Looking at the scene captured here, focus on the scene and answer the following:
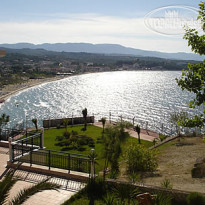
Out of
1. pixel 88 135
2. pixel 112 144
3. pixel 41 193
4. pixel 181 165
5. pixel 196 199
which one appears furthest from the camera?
pixel 88 135

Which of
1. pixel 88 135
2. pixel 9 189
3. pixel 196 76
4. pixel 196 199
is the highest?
pixel 196 76

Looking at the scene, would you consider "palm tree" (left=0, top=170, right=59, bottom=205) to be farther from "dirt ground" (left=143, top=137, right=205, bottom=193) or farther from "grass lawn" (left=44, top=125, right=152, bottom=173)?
"grass lawn" (left=44, top=125, right=152, bottom=173)

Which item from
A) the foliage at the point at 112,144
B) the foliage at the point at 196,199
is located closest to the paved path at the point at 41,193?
the foliage at the point at 112,144

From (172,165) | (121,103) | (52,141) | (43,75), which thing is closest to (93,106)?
(121,103)

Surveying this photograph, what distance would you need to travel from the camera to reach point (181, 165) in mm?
13445

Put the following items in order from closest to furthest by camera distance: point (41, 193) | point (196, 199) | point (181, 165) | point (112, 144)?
1. point (196, 199)
2. point (41, 193)
3. point (112, 144)
4. point (181, 165)

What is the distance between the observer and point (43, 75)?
144 m

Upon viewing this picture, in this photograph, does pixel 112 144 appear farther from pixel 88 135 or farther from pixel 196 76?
pixel 88 135

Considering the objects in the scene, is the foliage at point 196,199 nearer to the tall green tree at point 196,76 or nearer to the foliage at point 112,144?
the tall green tree at point 196,76

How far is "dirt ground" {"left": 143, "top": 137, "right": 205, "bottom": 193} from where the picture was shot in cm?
1006

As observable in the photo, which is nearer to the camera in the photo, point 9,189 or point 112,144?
point 9,189

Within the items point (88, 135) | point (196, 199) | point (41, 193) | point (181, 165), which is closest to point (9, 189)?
point (41, 193)

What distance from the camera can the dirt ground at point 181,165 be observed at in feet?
33.0

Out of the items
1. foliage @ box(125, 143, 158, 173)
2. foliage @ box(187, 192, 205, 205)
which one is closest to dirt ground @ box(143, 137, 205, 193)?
foliage @ box(125, 143, 158, 173)
